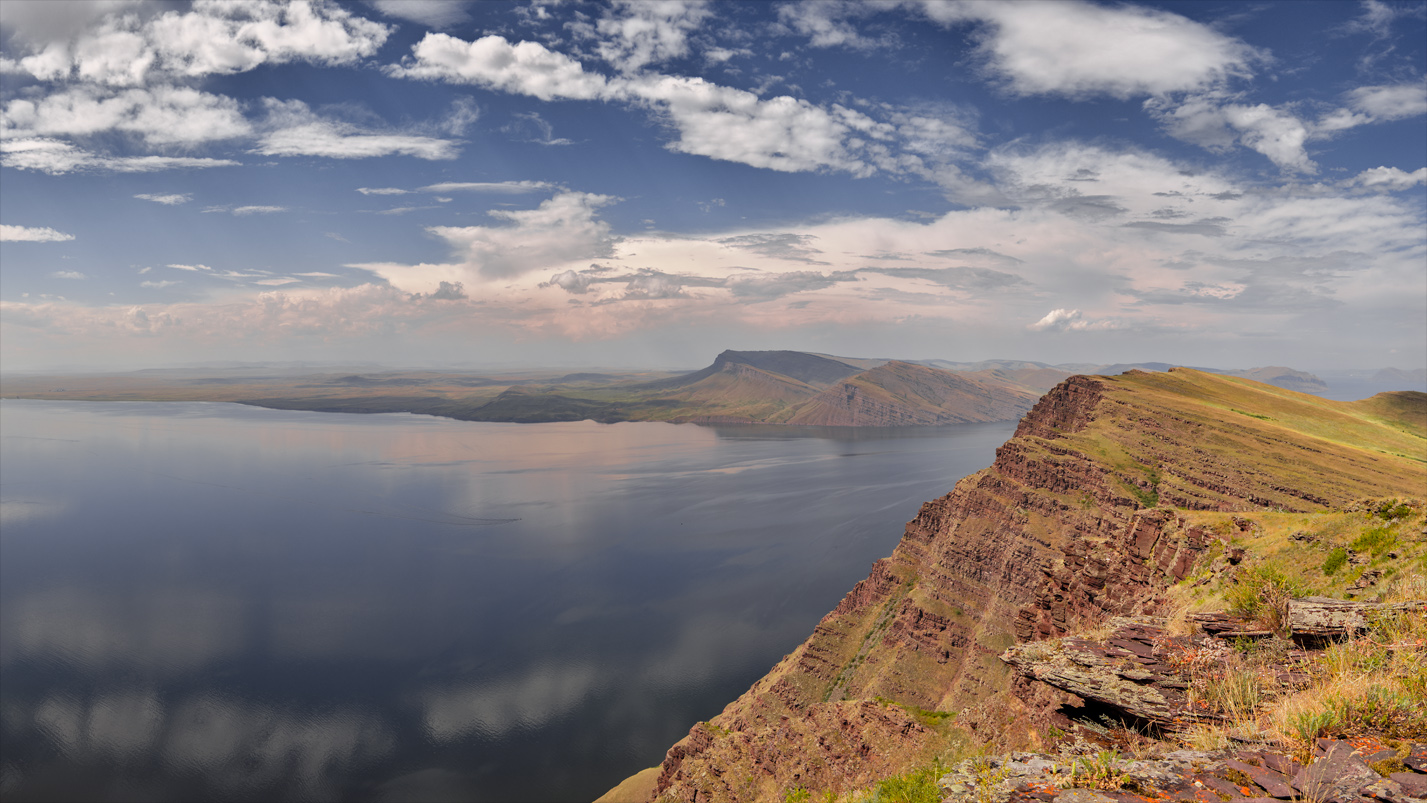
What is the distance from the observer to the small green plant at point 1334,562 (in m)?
26.9

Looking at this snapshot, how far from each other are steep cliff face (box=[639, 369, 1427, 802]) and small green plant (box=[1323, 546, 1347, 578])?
36.4 feet

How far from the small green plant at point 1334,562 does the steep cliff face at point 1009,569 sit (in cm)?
1111

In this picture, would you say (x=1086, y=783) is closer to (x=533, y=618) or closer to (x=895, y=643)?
(x=895, y=643)

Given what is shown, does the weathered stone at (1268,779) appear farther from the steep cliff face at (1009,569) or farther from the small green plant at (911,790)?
the steep cliff face at (1009,569)

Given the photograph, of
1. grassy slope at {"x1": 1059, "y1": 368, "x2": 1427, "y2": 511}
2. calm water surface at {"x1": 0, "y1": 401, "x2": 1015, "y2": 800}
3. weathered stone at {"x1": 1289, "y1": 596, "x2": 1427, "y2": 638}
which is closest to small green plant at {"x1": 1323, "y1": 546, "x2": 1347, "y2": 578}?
weathered stone at {"x1": 1289, "y1": 596, "x2": 1427, "y2": 638}

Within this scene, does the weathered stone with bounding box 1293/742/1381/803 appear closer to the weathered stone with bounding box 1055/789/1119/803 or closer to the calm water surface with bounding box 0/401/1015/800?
the weathered stone with bounding box 1055/789/1119/803

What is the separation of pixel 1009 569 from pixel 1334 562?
6406 centimetres

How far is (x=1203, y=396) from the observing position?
139625 millimetres

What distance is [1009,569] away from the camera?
86938 millimetres

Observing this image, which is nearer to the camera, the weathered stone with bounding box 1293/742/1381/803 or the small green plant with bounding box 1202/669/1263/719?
the weathered stone with bounding box 1293/742/1381/803

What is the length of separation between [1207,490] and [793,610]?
81.5 metres

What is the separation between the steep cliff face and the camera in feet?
147

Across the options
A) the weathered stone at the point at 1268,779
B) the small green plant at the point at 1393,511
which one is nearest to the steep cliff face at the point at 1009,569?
the small green plant at the point at 1393,511

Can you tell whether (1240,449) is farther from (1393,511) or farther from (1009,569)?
(1393,511)
